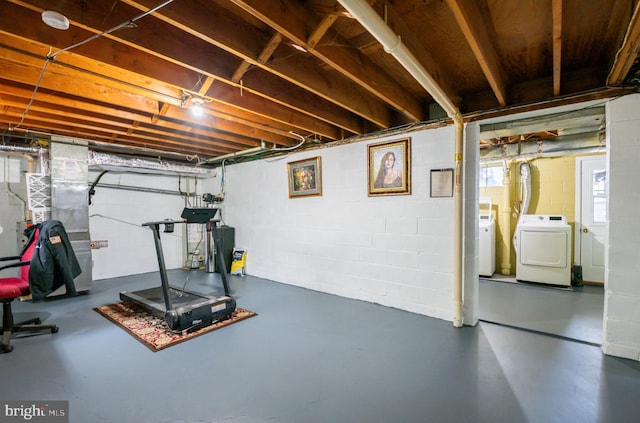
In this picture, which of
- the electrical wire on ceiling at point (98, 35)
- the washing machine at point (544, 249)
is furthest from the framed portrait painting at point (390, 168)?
the washing machine at point (544, 249)

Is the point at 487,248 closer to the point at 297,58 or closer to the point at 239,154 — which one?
the point at 297,58

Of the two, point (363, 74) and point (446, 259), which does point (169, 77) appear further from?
point (446, 259)

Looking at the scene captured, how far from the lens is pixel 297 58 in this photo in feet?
7.16

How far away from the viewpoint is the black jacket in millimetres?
2482

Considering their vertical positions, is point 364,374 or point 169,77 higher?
point 169,77

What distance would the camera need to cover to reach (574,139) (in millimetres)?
3707

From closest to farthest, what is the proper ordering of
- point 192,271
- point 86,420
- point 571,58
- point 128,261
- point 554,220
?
point 86,420 → point 571,58 → point 554,220 → point 128,261 → point 192,271

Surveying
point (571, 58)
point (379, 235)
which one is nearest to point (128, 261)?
point (379, 235)

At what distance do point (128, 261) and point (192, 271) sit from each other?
44.9 inches

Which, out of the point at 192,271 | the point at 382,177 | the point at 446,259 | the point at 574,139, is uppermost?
the point at 574,139

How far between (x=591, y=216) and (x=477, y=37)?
4.60 m

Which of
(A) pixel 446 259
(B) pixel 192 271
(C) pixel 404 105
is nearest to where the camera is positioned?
(C) pixel 404 105

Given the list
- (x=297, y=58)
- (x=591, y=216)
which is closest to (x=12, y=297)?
(x=297, y=58)

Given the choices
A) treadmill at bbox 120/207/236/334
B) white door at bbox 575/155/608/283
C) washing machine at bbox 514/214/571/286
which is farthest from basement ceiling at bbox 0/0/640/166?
white door at bbox 575/155/608/283
